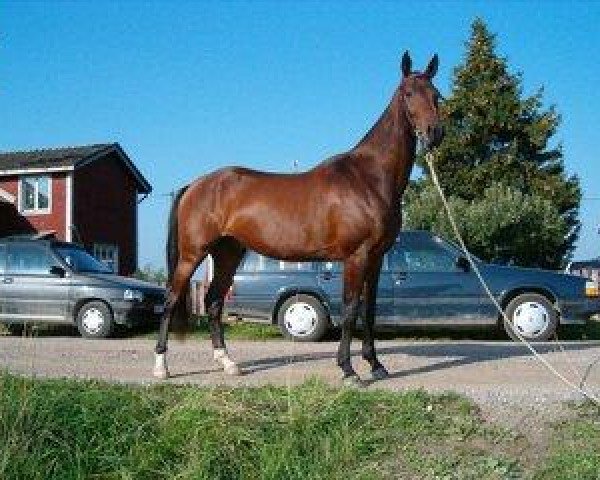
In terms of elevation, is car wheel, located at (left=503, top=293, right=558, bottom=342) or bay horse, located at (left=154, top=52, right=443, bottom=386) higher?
bay horse, located at (left=154, top=52, right=443, bottom=386)

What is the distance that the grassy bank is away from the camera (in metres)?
5.96

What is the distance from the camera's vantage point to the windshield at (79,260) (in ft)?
61.3

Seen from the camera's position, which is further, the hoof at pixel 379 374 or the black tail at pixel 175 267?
the black tail at pixel 175 267

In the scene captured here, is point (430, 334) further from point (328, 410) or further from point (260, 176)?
point (328, 410)

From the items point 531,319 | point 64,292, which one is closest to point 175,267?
point 531,319

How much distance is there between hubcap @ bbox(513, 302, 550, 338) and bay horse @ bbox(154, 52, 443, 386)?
26.5 ft

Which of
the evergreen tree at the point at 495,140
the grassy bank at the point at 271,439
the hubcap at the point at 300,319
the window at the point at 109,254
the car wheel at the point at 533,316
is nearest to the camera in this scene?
the grassy bank at the point at 271,439

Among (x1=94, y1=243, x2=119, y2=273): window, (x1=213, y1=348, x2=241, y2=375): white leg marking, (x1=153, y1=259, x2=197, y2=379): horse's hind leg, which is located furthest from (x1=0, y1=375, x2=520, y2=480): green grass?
(x1=94, y1=243, x2=119, y2=273): window

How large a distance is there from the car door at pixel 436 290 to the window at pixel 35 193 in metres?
23.7

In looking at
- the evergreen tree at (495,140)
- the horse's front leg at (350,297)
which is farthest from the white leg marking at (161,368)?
the evergreen tree at (495,140)

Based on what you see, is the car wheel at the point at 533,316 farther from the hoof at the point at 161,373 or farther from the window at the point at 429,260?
the hoof at the point at 161,373

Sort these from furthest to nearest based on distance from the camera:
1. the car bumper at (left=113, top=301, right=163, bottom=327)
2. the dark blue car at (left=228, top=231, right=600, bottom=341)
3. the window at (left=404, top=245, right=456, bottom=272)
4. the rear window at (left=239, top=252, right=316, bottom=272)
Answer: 1. the car bumper at (left=113, top=301, right=163, bottom=327)
2. the rear window at (left=239, top=252, right=316, bottom=272)
3. the window at (left=404, top=245, right=456, bottom=272)
4. the dark blue car at (left=228, top=231, right=600, bottom=341)

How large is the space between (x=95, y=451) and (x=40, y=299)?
12.7 meters

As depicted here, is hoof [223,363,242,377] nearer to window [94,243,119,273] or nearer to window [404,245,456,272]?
window [404,245,456,272]
